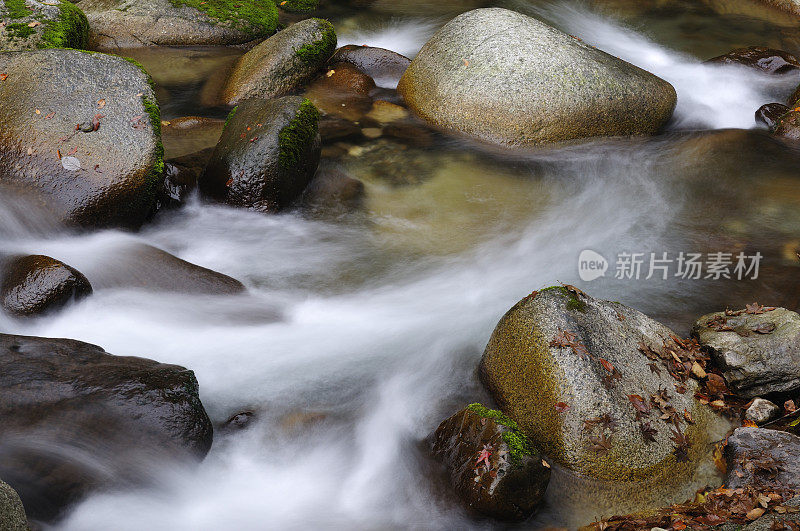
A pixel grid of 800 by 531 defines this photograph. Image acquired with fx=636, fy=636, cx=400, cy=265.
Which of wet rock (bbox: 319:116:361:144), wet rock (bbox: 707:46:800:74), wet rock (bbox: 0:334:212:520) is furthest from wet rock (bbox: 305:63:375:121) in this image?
wet rock (bbox: 707:46:800:74)

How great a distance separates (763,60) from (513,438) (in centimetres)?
964

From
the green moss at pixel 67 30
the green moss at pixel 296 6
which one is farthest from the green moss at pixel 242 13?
the green moss at pixel 67 30

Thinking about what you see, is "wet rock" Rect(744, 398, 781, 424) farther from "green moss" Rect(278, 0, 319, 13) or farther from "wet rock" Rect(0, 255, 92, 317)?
"green moss" Rect(278, 0, 319, 13)

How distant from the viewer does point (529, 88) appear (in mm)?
8531

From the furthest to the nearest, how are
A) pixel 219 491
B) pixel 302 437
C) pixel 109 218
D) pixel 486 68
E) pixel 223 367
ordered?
pixel 486 68 → pixel 109 218 → pixel 223 367 → pixel 302 437 → pixel 219 491

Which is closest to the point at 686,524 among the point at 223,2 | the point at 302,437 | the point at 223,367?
the point at 302,437

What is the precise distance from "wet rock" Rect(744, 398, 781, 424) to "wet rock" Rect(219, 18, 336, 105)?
7.32m

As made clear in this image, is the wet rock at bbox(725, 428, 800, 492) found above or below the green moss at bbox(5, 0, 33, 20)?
below

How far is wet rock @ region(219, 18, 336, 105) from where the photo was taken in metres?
9.32

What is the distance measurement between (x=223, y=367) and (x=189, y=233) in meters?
2.17

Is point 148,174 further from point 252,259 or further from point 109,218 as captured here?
point 252,259

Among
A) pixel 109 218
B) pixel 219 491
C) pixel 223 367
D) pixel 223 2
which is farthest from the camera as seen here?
pixel 223 2

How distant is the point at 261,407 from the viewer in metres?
5.10

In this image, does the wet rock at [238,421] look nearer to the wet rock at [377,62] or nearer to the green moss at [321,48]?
the green moss at [321,48]
